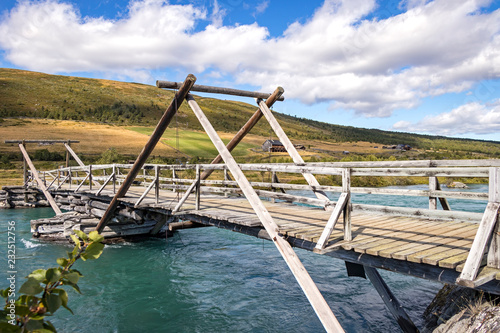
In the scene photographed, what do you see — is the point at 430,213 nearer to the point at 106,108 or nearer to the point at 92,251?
the point at 92,251

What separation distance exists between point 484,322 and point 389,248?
62.1 inches

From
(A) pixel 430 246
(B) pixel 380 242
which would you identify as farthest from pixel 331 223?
(A) pixel 430 246

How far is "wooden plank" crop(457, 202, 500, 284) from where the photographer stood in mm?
3389

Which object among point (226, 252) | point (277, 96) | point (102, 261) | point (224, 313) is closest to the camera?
point (224, 313)

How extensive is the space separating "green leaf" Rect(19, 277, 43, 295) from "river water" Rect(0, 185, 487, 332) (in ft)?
22.8

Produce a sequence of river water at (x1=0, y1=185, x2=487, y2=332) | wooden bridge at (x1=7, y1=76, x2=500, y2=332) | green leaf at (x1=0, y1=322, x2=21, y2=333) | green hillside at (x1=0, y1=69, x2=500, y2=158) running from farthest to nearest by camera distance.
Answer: green hillside at (x1=0, y1=69, x2=500, y2=158), river water at (x1=0, y1=185, x2=487, y2=332), wooden bridge at (x1=7, y1=76, x2=500, y2=332), green leaf at (x1=0, y1=322, x2=21, y2=333)

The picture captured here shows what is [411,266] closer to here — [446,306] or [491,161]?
[491,161]

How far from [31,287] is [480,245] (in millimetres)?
3834

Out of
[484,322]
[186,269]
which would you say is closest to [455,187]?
[186,269]

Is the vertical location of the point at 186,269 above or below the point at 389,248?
below

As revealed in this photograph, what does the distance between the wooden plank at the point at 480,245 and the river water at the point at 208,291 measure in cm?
488

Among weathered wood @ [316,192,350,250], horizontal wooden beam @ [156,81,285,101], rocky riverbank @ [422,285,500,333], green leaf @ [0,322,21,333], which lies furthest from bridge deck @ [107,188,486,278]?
green leaf @ [0,322,21,333]

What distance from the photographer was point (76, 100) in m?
110

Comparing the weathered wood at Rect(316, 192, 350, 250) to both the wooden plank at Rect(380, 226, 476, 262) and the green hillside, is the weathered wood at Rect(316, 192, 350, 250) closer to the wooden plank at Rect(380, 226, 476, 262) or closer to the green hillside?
the wooden plank at Rect(380, 226, 476, 262)
